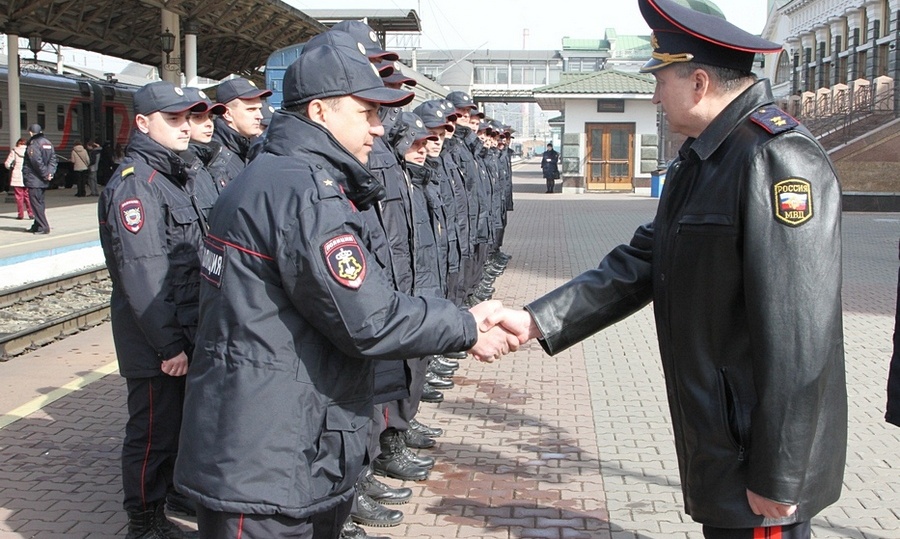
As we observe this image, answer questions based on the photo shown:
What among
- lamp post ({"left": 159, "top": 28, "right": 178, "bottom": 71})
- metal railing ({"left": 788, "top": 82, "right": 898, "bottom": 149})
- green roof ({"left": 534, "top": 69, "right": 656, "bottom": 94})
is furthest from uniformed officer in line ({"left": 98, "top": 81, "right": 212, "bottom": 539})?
metal railing ({"left": 788, "top": 82, "right": 898, "bottom": 149})

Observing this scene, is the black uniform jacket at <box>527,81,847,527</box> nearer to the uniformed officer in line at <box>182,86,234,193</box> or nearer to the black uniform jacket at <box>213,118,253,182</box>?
the uniformed officer in line at <box>182,86,234,193</box>

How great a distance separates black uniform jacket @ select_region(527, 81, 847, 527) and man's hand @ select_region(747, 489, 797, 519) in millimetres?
27

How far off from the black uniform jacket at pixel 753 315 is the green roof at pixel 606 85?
98.1 feet

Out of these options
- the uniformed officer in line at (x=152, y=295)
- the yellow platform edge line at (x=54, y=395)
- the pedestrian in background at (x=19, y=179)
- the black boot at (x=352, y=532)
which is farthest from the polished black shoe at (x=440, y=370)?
the pedestrian in background at (x=19, y=179)

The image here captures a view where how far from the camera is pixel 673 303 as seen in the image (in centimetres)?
278

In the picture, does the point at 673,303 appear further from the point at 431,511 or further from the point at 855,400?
the point at 855,400

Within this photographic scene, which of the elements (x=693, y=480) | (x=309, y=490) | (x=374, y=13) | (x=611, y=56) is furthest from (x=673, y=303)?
(x=611, y=56)

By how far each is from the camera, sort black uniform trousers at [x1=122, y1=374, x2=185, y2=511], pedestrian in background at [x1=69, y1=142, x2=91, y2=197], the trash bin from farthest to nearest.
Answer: the trash bin, pedestrian in background at [x1=69, y1=142, x2=91, y2=197], black uniform trousers at [x1=122, y1=374, x2=185, y2=511]

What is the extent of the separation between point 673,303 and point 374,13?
2677cm

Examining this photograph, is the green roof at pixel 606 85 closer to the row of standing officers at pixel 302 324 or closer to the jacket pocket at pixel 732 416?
the row of standing officers at pixel 302 324

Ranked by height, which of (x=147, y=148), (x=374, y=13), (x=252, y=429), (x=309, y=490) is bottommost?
(x=309, y=490)

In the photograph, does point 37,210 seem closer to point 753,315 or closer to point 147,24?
point 147,24

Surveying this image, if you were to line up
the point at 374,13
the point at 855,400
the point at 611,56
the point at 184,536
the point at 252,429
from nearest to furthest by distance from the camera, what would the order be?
the point at 252,429 < the point at 184,536 < the point at 855,400 < the point at 374,13 < the point at 611,56

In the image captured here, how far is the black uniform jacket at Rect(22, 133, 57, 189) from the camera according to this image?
18.2 m
